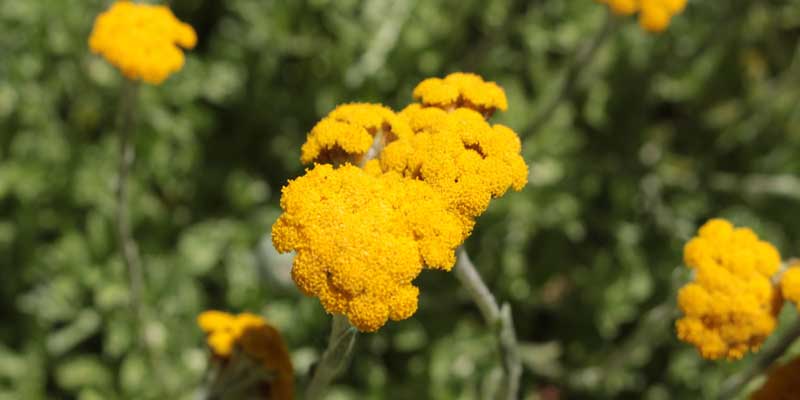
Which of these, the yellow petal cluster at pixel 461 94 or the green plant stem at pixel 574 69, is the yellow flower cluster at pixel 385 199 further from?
the green plant stem at pixel 574 69

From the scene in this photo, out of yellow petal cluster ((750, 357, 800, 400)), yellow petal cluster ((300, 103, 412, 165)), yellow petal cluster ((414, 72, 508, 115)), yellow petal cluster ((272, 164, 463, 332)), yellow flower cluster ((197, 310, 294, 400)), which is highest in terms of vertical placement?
yellow petal cluster ((414, 72, 508, 115))

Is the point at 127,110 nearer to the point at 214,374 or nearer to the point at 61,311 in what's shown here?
the point at 214,374

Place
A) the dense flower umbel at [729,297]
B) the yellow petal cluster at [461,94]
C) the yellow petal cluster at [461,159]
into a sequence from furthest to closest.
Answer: the dense flower umbel at [729,297], the yellow petal cluster at [461,94], the yellow petal cluster at [461,159]

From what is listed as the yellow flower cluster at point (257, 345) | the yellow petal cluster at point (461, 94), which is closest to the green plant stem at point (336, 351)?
the yellow flower cluster at point (257, 345)

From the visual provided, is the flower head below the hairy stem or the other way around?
the other way around

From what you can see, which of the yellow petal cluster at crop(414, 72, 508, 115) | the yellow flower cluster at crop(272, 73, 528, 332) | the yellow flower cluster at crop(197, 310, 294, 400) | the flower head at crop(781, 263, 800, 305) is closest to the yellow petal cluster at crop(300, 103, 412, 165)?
the yellow flower cluster at crop(272, 73, 528, 332)

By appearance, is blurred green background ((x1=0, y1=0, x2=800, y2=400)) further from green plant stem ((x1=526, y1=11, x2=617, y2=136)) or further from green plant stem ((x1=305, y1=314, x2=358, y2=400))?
green plant stem ((x1=305, y1=314, x2=358, y2=400))

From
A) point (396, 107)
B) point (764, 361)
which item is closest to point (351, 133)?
point (764, 361)
